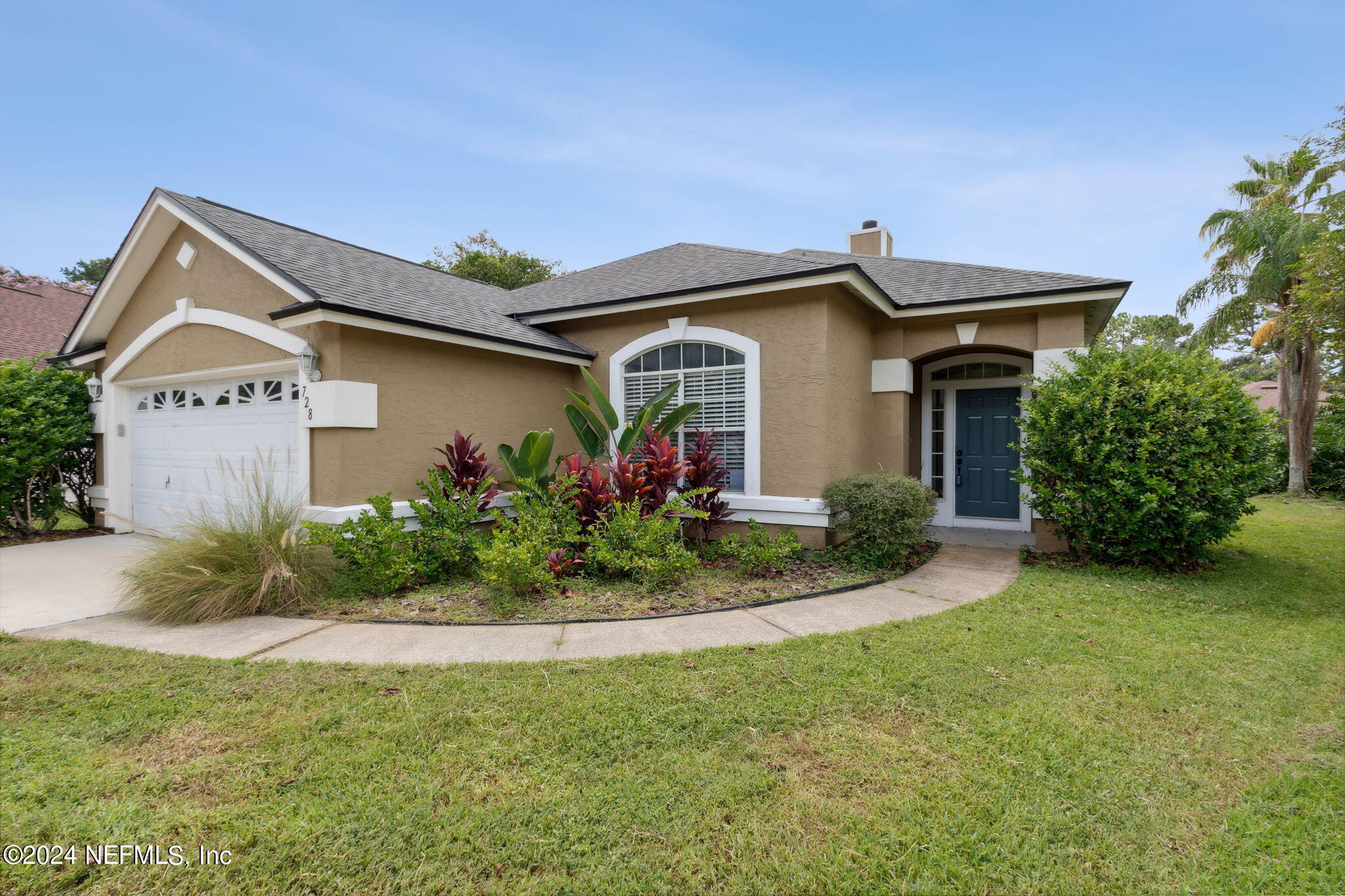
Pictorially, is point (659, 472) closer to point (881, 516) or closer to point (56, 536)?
point (881, 516)

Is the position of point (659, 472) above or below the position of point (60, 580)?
above

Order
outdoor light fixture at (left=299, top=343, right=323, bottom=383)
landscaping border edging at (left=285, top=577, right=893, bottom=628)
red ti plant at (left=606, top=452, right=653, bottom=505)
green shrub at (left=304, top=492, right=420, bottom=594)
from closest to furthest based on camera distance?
1. landscaping border edging at (left=285, top=577, right=893, bottom=628)
2. green shrub at (left=304, top=492, right=420, bottom=594)
3. outdoor light fixture at (left=299, top=343, right=323, bottom=383)
4. red ti plant at (left=606, top=452, right=653, bottom=505)

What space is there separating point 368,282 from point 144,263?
406cm

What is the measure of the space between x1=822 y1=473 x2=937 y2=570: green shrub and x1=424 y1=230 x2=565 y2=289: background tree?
24411mm

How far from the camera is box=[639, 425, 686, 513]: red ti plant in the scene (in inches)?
278

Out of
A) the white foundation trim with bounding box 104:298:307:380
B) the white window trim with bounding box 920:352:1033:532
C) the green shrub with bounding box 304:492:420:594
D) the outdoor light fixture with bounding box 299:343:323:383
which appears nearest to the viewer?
the green shrub with bounding box 304:492:420:594

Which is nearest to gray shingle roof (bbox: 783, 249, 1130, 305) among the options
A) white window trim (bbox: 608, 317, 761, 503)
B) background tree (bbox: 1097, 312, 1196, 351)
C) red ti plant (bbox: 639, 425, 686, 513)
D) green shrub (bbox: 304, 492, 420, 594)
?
white window trim (bbox: 608, 317, 761, 503)

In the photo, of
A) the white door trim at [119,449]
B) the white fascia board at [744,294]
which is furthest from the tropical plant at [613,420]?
the white door trim at [119,449]

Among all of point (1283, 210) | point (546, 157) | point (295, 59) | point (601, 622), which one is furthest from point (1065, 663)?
point (1283, 210)

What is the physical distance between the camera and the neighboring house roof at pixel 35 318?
46.6 ft

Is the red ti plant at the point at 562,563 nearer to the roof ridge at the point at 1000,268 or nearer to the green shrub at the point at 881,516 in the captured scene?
the green shrub at the point at 881,516

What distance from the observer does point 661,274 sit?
9.81m

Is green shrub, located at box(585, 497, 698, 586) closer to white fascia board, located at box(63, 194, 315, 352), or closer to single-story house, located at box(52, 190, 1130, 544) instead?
single-story house, located at box(52, 190, 1130, 544)

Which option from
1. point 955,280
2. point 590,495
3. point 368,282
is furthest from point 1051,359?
point 368,282
